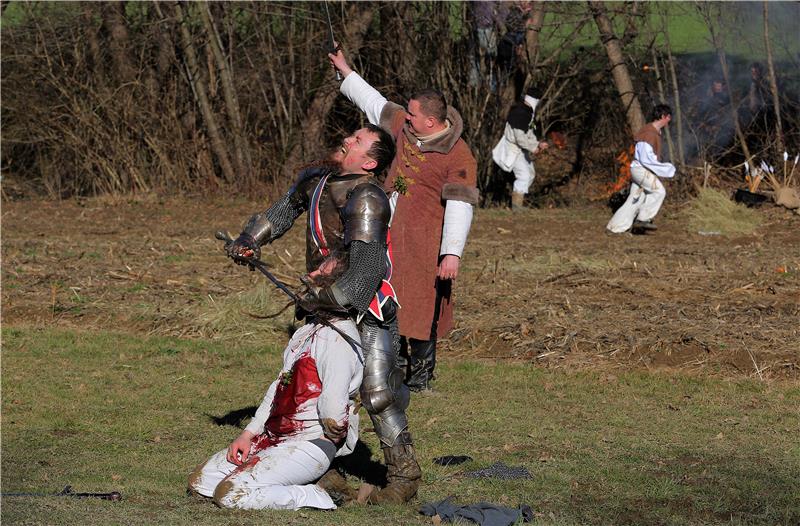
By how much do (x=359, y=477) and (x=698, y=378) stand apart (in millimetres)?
3400

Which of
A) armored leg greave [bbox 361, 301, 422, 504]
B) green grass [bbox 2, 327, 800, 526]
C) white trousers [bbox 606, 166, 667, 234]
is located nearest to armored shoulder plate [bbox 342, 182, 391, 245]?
armored leg greave [bbox 361, 301, 422, 504]

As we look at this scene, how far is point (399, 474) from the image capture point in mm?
6004

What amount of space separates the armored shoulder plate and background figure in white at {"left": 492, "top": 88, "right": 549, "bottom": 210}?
40.3 ft

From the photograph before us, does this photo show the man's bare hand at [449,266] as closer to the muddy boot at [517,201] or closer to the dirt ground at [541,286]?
the dirt ground at [541,286]

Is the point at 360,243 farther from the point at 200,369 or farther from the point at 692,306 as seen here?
the point at 692,306

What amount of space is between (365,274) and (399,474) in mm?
1004

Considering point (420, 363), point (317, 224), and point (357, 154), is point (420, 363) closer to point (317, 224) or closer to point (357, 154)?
point (317, 224)

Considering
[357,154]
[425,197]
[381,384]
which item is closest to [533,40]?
[425,197]

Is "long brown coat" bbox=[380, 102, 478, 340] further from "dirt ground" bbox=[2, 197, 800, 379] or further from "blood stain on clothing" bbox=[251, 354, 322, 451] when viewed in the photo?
"blood stain on clothing" bbox=[251, 354, 322, 451]

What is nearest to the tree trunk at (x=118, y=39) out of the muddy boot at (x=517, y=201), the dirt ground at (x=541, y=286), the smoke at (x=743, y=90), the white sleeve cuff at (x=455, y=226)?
the dirt ground at (x=541, y=286)

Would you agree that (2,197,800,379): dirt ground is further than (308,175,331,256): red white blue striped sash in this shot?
Yes

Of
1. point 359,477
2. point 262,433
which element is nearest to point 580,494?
point 359,477

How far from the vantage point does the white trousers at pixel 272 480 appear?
5.72m

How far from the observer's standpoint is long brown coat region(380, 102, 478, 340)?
7.98 meters
